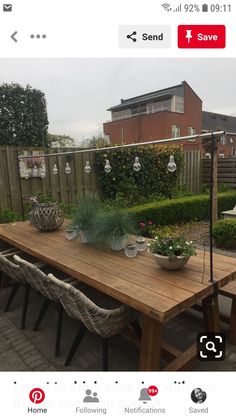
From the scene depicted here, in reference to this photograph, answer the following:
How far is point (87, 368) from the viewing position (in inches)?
70.4

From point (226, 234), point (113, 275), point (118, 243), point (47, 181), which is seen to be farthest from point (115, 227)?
point (47, 181)

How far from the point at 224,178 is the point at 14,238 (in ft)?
22.2

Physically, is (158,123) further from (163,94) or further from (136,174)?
(136,174)

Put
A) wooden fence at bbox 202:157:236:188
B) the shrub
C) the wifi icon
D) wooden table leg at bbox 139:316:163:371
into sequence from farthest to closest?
wooden fence at bbox 202:157:236:188 < the shrub < wooden table leg at bbox 139:316:163:371 < the wifi icon

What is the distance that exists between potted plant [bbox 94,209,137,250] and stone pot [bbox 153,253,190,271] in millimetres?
467

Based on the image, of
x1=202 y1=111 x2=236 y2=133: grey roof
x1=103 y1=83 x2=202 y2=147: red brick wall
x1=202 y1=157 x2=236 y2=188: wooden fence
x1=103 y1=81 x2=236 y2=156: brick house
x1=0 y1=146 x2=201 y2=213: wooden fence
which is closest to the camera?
x1=0 y1=146 x2=201 y2=213: wooden fence

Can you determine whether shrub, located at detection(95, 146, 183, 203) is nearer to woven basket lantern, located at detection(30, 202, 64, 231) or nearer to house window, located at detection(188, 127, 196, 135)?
woven basket lantern, located at detection(30, 202, 64, 231)

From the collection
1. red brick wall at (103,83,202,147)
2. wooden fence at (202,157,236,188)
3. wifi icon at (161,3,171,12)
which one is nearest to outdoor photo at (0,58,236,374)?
wifi icon at (161,3,171,12)

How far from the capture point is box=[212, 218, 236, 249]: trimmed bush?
4.03 metres

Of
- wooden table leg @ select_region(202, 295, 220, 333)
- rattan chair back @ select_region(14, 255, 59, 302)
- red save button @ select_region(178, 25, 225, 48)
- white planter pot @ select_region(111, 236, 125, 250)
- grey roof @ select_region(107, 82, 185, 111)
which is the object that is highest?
grey roof @ select_region(107, 82, 185, 111)

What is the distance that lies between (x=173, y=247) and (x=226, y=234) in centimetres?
274

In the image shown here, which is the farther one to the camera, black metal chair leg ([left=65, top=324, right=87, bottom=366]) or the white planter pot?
the white planter pot
